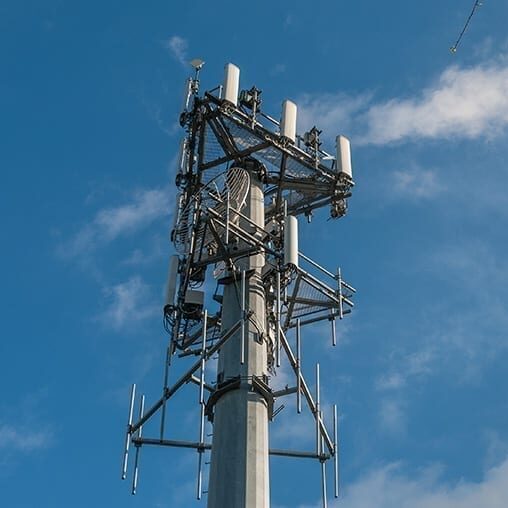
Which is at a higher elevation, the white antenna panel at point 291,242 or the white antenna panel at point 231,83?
the white antenna panel at point 231,83

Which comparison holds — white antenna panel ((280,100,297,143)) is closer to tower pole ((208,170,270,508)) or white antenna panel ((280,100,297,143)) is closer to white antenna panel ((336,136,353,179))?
white antenna panel ((336,136,353,179))

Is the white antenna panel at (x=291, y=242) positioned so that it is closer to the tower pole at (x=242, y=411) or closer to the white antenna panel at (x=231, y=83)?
the tower pole at (x=242, y=411)

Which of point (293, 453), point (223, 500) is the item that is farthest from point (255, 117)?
point (223, 500)

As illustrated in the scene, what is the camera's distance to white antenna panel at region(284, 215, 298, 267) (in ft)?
104

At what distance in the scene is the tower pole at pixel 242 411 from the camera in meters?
26.9

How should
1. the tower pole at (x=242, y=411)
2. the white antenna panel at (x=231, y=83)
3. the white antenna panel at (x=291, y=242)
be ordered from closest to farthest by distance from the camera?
the tower pole at (x=242, y=411), the white antenna panel at (x=291, y=242), the white antenna panel at (x=231, y=83)

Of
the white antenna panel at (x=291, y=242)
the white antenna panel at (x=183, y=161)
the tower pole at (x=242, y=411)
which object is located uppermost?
the white antenna panel at (x=183, y=161)

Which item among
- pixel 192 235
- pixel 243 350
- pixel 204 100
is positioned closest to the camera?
pixel 243 350

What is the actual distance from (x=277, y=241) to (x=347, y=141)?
19.6 ft

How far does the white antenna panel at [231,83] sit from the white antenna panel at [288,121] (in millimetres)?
1938

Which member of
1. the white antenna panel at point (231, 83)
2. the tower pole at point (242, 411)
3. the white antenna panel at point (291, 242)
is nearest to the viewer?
the tower pole at point (242, 411)

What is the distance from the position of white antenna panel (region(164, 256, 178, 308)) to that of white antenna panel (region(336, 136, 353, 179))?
7.17 metres

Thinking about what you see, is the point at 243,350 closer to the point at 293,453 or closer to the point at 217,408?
the point at 217,408

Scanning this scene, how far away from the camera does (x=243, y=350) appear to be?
29031 mm
